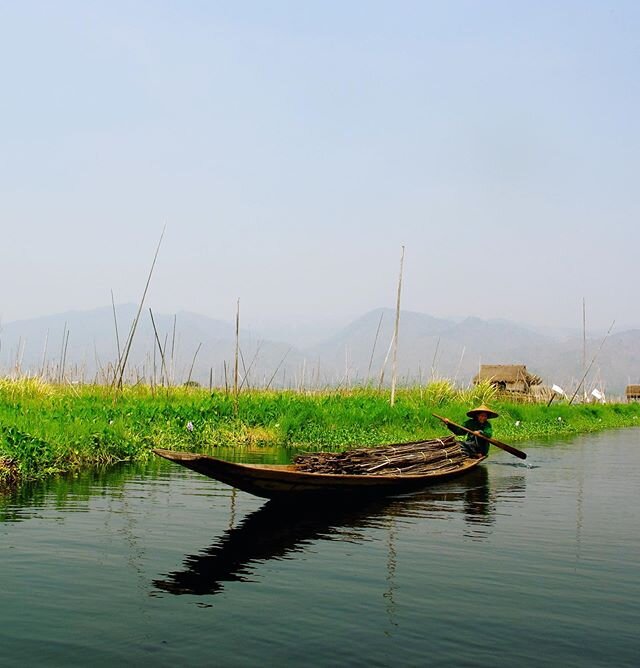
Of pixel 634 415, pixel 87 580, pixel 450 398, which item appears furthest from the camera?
pixel 634 415

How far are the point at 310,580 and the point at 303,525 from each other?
2.29 meters

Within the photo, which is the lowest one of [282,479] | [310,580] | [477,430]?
[310,580]

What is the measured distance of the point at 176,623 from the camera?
5.37 metres

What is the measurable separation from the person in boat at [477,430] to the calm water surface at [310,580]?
2.31 meters

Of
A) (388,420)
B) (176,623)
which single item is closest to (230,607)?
(176,623)

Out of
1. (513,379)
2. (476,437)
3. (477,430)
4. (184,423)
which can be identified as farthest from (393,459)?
(513,379)

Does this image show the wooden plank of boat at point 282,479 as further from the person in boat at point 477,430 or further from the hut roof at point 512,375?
the hut roof at point 512,375

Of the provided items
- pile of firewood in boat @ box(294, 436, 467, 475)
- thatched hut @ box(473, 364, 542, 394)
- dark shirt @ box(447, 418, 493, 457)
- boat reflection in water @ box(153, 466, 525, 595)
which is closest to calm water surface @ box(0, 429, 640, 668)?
boat reflection in water @ box(153, 466, 525, 595)

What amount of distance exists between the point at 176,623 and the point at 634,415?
106ft

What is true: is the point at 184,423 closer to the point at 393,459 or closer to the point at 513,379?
the point at 393,459

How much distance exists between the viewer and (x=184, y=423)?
15734mm

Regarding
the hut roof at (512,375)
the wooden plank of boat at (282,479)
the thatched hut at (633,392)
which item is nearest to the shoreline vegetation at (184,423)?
the wooden plank of boat at (282,479)

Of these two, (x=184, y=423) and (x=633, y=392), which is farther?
(x=633, y=392)

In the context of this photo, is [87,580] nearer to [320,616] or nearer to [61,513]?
[320,616]
